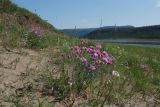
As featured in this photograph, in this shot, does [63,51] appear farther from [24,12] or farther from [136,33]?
[136,33]

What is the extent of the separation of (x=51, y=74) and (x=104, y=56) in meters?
1.09

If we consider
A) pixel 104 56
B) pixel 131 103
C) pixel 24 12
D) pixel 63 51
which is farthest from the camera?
pixel 24 12

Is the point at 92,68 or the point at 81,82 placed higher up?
the point at 92,68

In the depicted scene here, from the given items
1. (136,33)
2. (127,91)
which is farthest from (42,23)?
(136,33)

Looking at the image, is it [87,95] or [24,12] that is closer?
[87,95]

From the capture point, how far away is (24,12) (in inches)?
1213

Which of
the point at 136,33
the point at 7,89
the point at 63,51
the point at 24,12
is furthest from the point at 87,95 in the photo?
the point at 136,33

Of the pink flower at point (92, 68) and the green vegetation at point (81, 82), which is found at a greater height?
the pink flower at point (92, 68)

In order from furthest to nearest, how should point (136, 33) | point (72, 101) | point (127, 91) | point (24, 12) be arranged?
point (136, 33) → point (24, 12) → point (127, 91) → point (72, 101)

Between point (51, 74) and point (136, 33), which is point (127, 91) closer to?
point (51, 74)

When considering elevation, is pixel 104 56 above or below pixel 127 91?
above

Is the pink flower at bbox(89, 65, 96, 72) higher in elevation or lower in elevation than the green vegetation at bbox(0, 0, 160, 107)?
higher

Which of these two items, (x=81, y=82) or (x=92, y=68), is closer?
Result: (x=92, y=68)

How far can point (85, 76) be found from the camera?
6.94m
